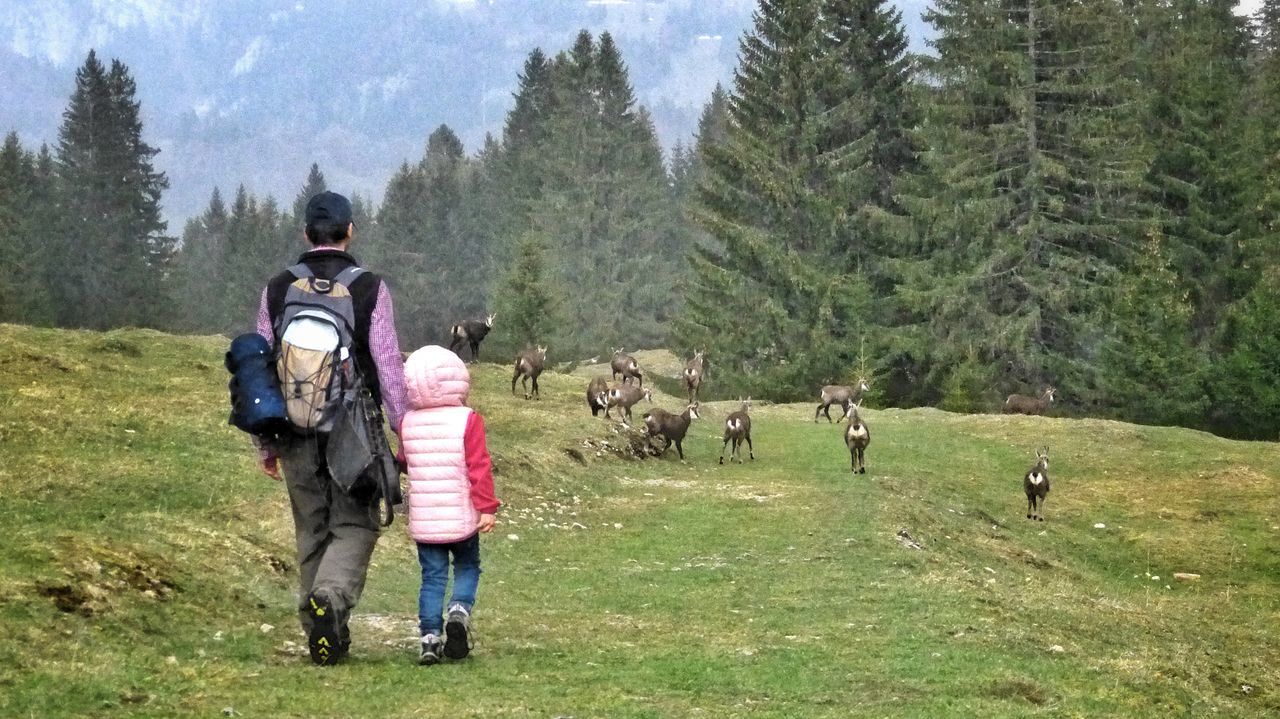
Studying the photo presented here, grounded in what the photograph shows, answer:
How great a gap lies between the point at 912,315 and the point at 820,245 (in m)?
5.20

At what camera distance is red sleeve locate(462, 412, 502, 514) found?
307 inches

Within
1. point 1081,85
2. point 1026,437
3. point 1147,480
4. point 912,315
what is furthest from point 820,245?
point 1147,480

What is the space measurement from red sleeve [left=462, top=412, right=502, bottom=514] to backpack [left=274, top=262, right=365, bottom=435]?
2.49ft

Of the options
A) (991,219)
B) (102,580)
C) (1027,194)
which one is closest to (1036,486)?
→ (102,580)

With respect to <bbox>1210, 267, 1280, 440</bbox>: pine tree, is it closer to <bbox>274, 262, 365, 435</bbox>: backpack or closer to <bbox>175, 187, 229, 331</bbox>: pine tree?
<bbox>274, 262, 365, 435</bbox>: backpack

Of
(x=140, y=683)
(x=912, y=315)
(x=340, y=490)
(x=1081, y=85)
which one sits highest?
(x=1081, y=85)

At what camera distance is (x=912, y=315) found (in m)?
54.1

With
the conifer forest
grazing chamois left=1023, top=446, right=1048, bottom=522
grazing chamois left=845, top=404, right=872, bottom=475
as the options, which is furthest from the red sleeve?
the conifer forest

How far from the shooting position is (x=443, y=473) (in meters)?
7.82

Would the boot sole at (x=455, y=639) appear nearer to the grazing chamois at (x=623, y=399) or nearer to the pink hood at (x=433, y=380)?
the pink hood at (x=433, y=380)

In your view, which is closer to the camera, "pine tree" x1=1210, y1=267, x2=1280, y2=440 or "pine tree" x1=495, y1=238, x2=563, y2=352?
"pine tree" x1=1210, y1=267, x2=1280, y2=440

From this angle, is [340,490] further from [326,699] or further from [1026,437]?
[1026,437]

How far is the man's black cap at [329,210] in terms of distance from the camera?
25.5ft

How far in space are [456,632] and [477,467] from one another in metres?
1.03
